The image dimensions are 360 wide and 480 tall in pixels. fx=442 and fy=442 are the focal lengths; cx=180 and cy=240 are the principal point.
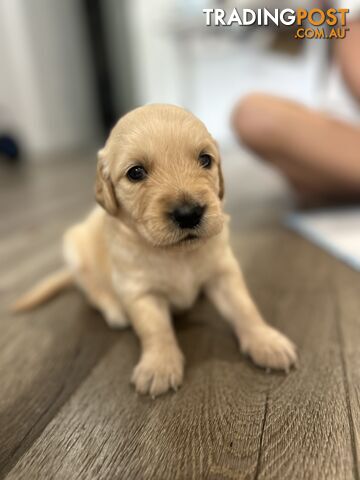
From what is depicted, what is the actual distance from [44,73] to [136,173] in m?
4.55

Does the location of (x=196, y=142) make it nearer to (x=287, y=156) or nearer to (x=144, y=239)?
(x=144, y=239)

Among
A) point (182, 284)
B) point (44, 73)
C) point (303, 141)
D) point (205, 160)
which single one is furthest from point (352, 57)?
point (44, 73)

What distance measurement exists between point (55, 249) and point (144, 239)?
3.57ft

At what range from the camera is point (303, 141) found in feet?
6.71

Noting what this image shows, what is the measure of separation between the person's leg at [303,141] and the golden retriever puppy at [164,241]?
1103 millimetres

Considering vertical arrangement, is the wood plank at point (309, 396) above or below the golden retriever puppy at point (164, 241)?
below

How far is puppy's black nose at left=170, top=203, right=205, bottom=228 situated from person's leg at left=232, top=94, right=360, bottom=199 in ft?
4.32

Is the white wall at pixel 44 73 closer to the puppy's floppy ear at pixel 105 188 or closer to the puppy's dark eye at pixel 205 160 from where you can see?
the puppy's floppy ear at pixel 105 188

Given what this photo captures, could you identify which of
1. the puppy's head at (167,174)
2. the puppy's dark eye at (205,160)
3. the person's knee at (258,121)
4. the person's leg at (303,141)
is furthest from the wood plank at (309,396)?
the person's knee at (258,121)

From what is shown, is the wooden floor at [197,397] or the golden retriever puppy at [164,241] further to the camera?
the golden retriever puppy at [164,241]

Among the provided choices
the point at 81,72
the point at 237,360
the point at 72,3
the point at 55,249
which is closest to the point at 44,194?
the point at 55,249

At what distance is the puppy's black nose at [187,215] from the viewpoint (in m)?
0.89

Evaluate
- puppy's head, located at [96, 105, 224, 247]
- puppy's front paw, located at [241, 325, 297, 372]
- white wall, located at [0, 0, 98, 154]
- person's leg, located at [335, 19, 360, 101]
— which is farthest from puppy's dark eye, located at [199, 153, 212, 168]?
white wall, located at [0, 0, 98, 154]

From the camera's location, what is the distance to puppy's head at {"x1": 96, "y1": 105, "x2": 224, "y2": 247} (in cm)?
91
